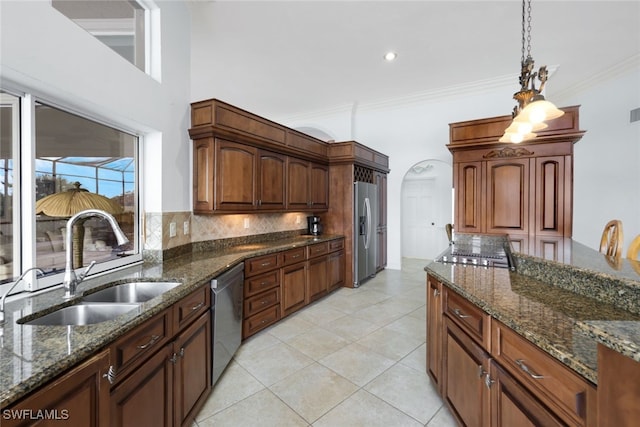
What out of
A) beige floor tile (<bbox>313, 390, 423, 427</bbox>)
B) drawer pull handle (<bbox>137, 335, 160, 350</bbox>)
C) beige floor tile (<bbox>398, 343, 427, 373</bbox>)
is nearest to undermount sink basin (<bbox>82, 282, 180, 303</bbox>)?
drawer pull handle (<bbox>137, 335, 160, 350</bbox>)

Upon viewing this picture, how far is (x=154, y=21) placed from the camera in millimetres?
2318

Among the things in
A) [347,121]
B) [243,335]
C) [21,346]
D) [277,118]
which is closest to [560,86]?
[347,121]

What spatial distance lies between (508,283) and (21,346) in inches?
87.4

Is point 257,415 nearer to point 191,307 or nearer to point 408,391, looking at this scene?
point 191,307

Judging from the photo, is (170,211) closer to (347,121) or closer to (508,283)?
(508,283)

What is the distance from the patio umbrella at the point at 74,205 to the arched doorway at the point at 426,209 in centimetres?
575

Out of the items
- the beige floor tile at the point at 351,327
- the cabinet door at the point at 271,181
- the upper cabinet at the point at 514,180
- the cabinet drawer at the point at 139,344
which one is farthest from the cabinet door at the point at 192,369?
the upper cabinet at the point at 514,180

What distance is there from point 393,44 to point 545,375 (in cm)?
377

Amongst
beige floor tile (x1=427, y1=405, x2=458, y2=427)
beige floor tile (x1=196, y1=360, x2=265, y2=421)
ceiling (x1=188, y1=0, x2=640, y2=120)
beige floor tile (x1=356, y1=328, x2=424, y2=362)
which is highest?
ceiling (x1=188, y1=0, x2=640, y2=120)

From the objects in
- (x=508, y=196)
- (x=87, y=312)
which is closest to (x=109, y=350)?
(x=87, y=312)

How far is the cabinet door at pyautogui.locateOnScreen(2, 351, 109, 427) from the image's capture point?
720 mm

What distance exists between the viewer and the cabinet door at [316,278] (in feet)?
11.8

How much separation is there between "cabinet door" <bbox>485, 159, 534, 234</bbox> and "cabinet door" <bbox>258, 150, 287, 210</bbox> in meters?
2.50

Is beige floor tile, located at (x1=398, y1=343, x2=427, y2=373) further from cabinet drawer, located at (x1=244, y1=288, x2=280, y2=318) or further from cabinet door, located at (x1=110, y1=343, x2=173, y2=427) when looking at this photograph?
cabinet door, located at (x1=110, y1=343, x2=173, y2=427)
